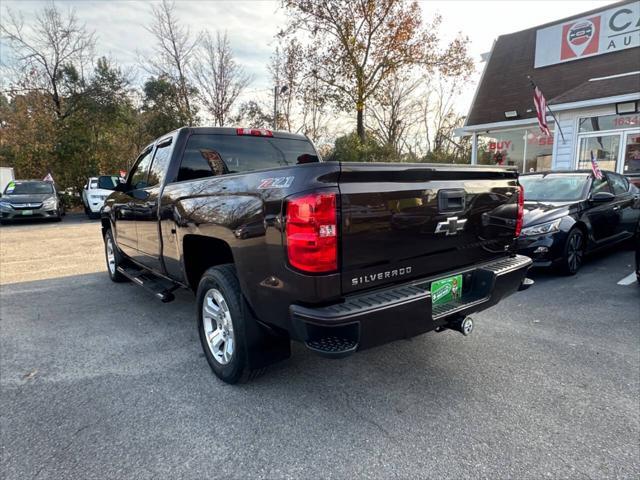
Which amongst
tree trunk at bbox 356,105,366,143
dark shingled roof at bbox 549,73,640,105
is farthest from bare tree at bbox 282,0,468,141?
dark shingled roof at bbox 549,73,640,105

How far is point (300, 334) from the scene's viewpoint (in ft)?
7.27

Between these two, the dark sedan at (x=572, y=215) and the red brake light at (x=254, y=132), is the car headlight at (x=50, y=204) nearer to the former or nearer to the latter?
the red brake light at (x=254, y=132)

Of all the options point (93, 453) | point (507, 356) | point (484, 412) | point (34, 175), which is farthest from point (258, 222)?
point (34, 175)

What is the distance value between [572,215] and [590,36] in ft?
37.1

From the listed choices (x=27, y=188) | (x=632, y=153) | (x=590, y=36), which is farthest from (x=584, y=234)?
(x=27, y=188)

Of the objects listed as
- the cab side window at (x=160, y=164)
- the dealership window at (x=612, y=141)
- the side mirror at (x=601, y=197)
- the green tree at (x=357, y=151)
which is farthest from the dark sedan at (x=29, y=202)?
the dealership window at (x=612, y=141)

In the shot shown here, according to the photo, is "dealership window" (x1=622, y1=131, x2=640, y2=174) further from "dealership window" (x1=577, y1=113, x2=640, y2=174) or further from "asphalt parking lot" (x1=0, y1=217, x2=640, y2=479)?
"asphalt parking lot" (x1=0, y1=217, x2=640, y2=479)

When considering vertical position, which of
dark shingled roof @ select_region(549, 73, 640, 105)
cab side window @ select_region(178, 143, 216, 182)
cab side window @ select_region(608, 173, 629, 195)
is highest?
dark shingled roof @ select_region(549, 73, 640, 105)

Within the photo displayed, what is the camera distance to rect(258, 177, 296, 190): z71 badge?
2.22 meters

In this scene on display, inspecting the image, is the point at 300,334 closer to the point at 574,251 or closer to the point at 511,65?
the point at 574,251

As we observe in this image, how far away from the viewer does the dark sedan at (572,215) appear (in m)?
5.64

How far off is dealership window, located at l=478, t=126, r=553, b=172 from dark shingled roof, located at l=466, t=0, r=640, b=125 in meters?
0.94

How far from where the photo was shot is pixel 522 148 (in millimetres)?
14398

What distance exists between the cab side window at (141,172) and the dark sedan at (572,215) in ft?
16.7
